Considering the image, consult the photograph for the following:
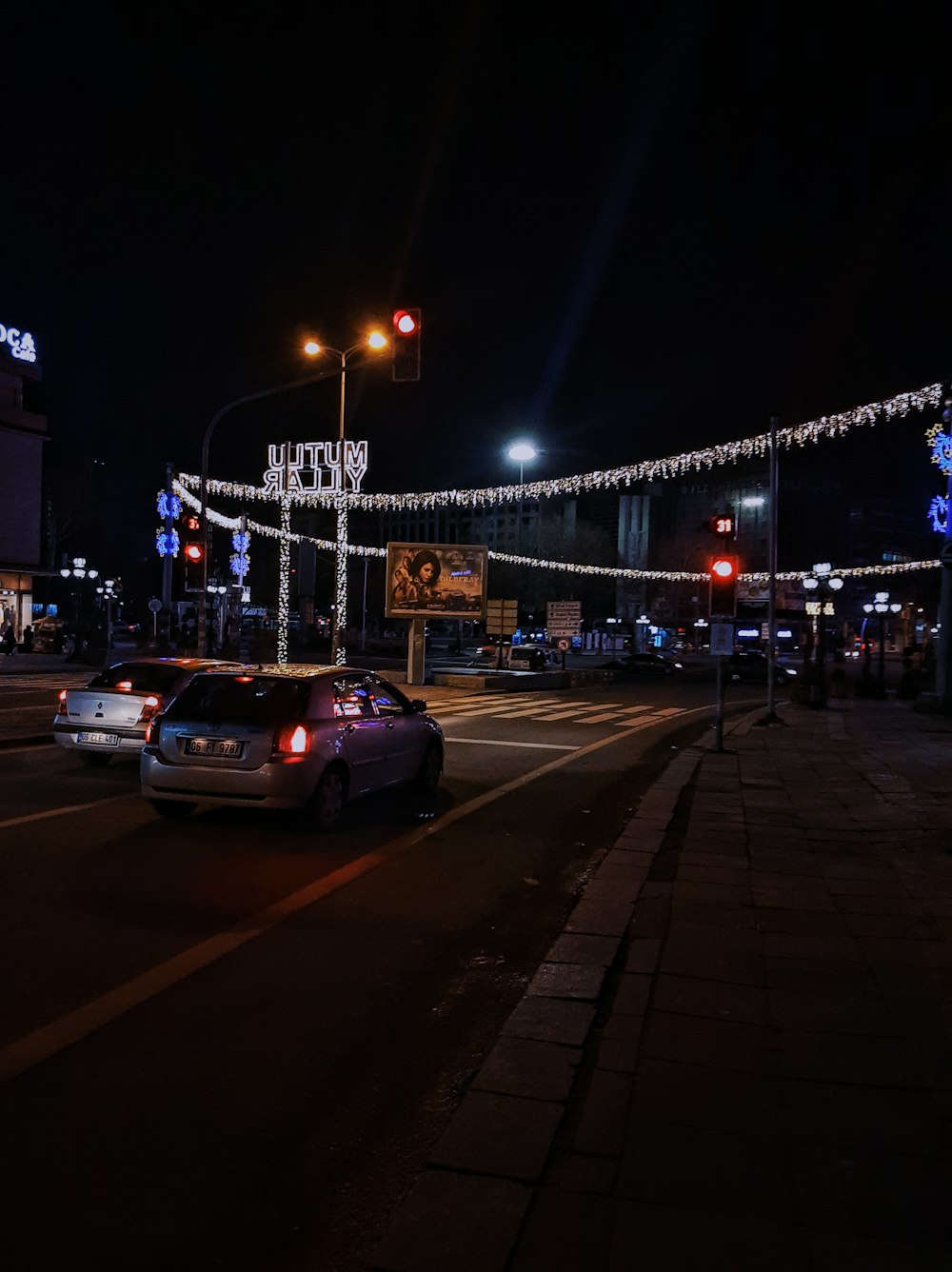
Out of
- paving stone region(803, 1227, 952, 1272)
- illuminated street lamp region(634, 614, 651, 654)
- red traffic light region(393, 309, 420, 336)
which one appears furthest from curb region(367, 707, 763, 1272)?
illuminated street lamp region(634, 614, 651, 654)

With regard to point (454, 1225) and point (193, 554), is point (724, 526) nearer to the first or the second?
point (193, 554)

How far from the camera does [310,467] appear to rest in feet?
110

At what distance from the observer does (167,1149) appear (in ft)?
12.7

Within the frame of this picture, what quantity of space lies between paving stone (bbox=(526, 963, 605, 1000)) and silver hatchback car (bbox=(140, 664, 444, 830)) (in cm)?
391

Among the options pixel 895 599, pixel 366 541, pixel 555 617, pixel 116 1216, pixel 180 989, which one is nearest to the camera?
pixel 116 1216

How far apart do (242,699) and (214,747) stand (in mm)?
605

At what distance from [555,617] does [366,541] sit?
Result: 64.0 metres

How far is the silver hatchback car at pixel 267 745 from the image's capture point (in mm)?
9438

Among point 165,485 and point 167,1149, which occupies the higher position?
point 165,485

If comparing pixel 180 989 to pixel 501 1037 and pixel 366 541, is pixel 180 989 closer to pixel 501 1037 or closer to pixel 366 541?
pixel 501 1037

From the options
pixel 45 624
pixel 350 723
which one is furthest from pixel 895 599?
pixel 350 723

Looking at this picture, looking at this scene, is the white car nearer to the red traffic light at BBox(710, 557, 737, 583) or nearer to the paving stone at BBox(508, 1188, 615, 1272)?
the red traffic light at BBox(710, 557, 737, 583)

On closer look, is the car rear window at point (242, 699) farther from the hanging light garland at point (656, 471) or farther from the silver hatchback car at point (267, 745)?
the hanging light garland at point (656, 471)

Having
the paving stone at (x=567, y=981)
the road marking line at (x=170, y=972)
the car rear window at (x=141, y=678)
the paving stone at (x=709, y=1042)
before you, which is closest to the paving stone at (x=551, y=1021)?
the paving stone at (x=567, y=981)
